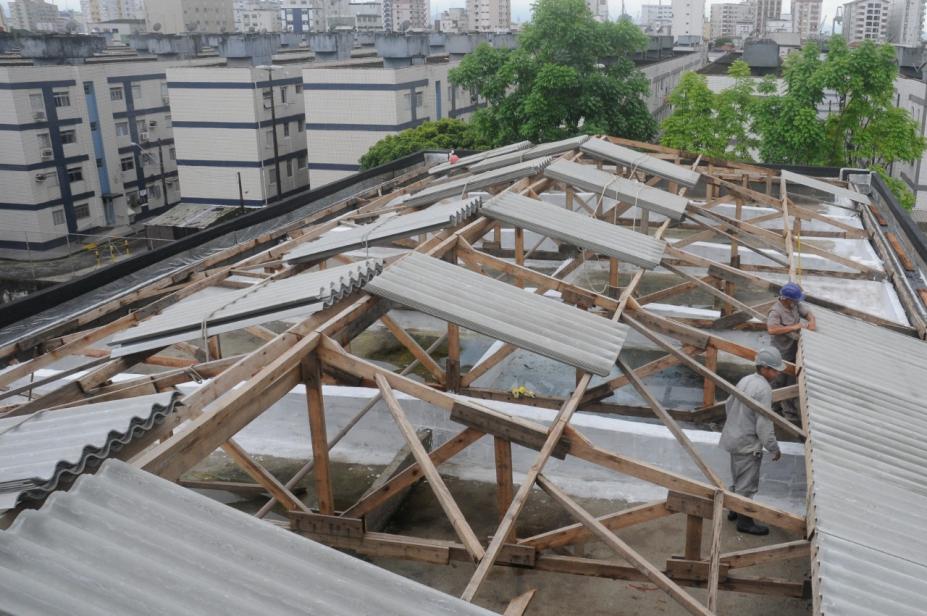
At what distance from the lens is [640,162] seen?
1403 cm

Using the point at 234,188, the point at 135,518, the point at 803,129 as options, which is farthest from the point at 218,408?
the point at 234,188

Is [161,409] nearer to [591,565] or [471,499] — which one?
[591,565]

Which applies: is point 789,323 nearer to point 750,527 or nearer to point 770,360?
point 770,360

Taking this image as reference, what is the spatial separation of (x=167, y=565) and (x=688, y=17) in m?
209

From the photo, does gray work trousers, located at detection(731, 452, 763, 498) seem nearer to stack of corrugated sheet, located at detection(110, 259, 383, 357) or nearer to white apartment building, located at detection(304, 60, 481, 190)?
stack of corrugated sheet, located at detection(110, 259, 383, 357)

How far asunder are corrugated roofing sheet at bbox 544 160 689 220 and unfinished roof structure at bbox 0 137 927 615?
6cm

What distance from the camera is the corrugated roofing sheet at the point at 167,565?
3.18 meters

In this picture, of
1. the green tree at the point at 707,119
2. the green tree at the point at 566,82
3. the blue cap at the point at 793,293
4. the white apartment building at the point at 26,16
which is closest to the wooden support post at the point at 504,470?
the blue cap at the point at 793,293

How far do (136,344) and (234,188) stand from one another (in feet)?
137

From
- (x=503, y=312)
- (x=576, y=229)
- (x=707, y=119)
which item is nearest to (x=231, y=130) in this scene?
(x=707, y=119)

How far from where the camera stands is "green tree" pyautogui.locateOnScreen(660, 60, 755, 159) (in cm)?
3456

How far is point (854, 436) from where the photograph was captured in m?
6.22

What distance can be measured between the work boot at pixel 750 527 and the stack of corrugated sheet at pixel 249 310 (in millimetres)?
3821

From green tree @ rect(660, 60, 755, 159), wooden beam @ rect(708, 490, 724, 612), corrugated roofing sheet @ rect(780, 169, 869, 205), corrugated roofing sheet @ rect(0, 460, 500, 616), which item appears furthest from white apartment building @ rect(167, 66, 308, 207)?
corrugated roofing sheet @ rect(0, 460, 500, 616)
